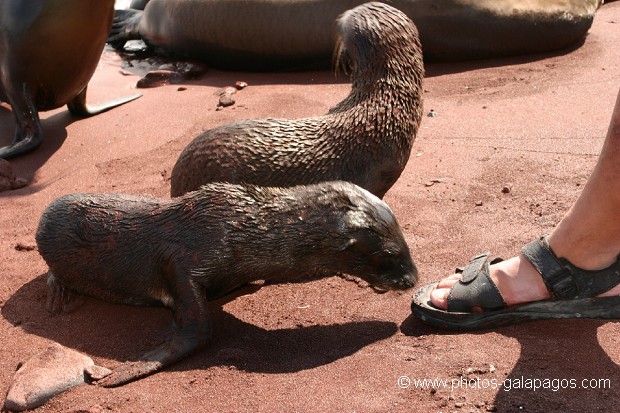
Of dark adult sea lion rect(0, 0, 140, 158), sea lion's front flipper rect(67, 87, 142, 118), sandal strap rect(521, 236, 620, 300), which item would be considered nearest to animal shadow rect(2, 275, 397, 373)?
sandal strap rect(521, 236, 620, 300)

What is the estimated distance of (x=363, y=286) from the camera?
165 inches

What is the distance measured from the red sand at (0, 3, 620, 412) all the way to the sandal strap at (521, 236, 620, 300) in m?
0.13

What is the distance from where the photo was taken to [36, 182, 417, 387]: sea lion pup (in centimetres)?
369

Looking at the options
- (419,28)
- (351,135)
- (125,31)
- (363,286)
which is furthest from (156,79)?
(363,286)

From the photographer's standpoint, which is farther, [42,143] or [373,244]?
[42,143]

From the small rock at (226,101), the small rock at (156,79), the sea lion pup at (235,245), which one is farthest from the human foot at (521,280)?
the small rock at (156,79)

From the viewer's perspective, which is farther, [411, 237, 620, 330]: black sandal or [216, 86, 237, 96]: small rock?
[216, 86, 237, 96]: small rock

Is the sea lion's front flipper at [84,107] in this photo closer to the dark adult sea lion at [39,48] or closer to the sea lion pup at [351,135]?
the dark adult sea lion at [39,48]

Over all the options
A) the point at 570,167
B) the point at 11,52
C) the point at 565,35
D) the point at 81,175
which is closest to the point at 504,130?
the point at 570,167

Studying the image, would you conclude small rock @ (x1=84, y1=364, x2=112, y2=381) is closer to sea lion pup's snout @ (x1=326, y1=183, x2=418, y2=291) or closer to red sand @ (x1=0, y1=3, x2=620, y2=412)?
red sand @ (x1=0, y1=3, x2=620, y2=412)

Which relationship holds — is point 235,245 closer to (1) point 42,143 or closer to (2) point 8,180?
(2) point 8,180

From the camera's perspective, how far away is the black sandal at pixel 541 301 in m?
3.56

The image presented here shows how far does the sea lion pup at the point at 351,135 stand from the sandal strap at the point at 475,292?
2.93 ft

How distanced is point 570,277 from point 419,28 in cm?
452
